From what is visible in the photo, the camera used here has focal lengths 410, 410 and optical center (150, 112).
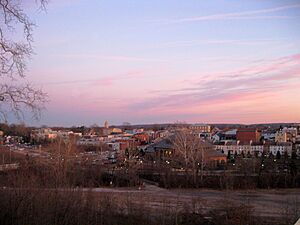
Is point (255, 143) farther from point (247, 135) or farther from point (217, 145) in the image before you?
point (247, 135)

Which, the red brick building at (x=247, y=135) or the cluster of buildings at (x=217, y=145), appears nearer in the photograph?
the cluster of buildings at (x=217, y=145)

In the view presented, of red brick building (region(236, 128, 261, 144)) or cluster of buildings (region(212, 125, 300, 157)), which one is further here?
red brick building (region(236, 128, 261, 144))

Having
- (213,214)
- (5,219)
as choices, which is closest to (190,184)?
(213,214)

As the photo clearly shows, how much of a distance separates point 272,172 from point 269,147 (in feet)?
123

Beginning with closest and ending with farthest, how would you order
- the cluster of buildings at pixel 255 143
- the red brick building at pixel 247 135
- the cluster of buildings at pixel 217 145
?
1. the cluster of buildings at pixel 217 145
2. the cluster of buildings at pixel 255 143
3. the red brick building at pixel 247 135

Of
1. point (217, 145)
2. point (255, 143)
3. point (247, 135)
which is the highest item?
point (247, 135)

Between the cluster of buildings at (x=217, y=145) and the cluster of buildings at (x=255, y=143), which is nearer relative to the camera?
the cluster of buildings at (x=217, y=145)

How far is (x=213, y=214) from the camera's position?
725 inches

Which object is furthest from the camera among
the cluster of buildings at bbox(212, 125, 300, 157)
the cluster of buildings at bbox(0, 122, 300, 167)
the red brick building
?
the red brick building

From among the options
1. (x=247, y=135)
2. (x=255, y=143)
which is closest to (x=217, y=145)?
(x=255, y=143)

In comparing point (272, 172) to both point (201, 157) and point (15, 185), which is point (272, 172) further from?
point (15, 185)

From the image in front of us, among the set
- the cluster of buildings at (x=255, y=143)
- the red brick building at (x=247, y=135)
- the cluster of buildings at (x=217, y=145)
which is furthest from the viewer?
the red brick building at (x=247, y=135)

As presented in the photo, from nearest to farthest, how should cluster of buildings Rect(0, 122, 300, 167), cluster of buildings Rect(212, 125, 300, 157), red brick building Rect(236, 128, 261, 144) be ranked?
1. cluster of buildings Rect(0, 122, 300, 167)
2. cluster of buildings Rect(212, 125, 300, 157)
3. red brick building Rect(236, 128, 261, 144)

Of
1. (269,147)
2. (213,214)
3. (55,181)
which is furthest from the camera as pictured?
(269,147)
